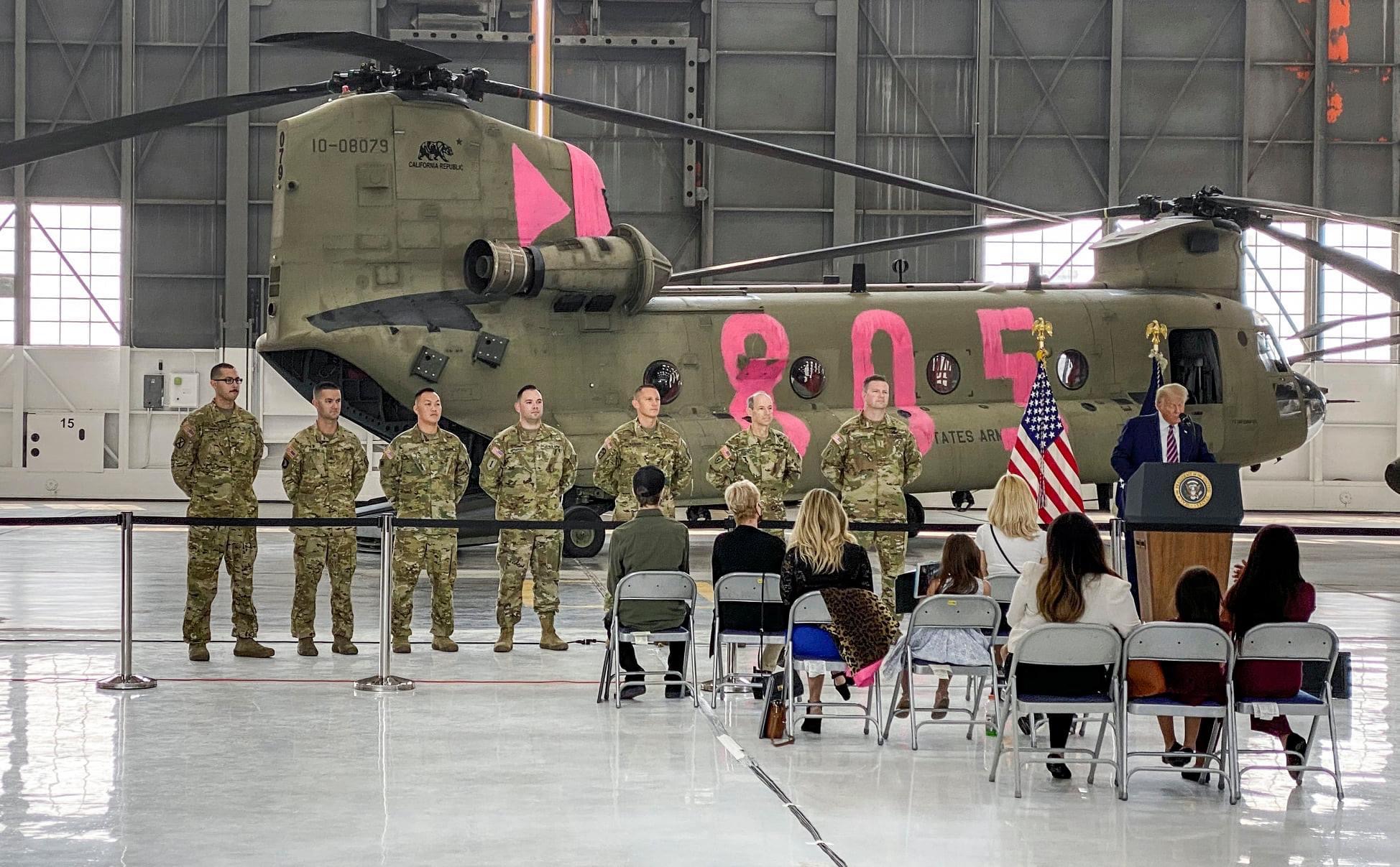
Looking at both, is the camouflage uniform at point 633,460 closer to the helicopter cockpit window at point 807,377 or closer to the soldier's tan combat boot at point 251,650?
the soldier's tan combat boot at point 251,650

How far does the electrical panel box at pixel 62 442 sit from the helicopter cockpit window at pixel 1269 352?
17.9 m

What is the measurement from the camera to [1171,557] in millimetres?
7398

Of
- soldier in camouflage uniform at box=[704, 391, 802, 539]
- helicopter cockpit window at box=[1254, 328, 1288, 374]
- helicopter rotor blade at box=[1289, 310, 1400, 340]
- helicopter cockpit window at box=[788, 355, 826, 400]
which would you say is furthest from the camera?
helicopter rotor blade at box=[1289, 310, 1400, 340]

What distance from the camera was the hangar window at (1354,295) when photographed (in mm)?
24188

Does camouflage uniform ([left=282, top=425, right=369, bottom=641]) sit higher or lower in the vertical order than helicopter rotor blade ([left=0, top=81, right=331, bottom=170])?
lower

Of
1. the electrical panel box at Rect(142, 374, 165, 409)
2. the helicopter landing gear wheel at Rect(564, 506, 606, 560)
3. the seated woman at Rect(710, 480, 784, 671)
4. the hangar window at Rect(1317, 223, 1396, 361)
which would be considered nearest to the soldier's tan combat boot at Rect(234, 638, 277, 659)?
the seated woman at Rect(710, 480, 784, 671)

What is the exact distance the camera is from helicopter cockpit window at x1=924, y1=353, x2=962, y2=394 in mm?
14844

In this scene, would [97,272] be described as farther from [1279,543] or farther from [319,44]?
[1279,543]

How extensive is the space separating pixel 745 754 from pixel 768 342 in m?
8.56

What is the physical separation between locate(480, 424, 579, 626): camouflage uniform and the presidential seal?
371cm

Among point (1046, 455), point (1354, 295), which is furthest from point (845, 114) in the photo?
point (1046, 455)

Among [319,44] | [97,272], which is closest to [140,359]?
[97,272]

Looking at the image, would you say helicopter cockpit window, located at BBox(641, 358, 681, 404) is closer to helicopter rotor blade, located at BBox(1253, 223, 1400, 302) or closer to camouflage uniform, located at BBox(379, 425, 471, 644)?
camouflage uniform, located at BBox(379, 425, 471, 644)

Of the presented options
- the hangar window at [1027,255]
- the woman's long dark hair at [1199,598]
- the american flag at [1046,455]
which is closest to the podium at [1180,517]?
the woman's long dark hair at [1199,598]
